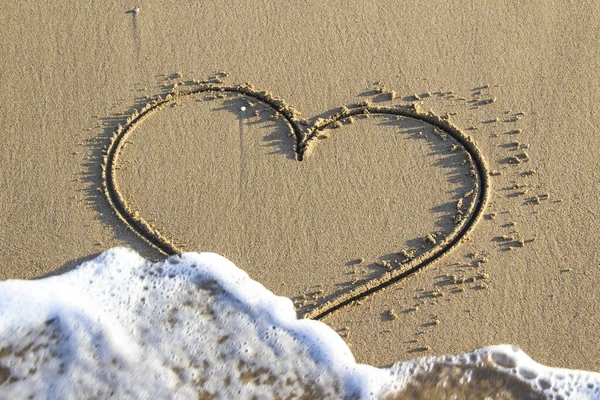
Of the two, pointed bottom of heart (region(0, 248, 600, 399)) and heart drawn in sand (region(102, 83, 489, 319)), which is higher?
heart drawn in sand (region(102, 83, 489, 319))

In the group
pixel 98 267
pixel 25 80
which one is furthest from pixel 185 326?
pixel 25 80

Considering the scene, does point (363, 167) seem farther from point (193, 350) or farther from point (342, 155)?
point (193, 350)

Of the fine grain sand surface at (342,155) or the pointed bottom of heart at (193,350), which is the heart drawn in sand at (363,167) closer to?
the fine grain sand surface at (342,155)

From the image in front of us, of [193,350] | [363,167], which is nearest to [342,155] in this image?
[363,167]

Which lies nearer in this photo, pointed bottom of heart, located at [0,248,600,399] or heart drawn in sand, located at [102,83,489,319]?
pointed bottom of heart, located at [0,248,600,399]

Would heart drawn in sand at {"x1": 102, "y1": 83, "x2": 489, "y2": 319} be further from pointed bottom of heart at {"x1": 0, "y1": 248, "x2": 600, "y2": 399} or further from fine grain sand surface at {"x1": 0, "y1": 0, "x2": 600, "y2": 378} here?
pointed bottom of heart at {"x1": 0, "y1": 248, "x2": 600, "y2": 399}

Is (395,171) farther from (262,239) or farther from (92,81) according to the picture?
(92,81)

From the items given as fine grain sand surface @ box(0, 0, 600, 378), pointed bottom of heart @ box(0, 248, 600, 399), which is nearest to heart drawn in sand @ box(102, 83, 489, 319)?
fine grain sand surface @ box(0, 0, 600, 378)
